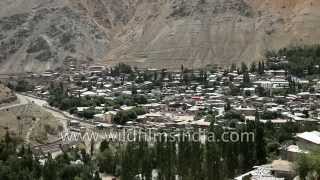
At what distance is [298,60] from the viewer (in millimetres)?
86438

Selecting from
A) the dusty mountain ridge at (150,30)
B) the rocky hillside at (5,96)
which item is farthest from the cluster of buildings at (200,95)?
the rocky hillside at (5,96)

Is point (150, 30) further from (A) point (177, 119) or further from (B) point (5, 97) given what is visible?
(A) point (177, 119)

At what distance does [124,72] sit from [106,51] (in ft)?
48.0

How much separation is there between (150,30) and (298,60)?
2876 cm

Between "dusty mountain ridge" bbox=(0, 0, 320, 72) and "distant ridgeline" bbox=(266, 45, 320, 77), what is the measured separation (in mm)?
3589

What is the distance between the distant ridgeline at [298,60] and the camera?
83875mm

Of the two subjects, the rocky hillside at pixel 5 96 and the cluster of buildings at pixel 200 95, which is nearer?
the cluster of buildings at pixel 200 95

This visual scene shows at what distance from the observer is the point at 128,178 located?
44.4m

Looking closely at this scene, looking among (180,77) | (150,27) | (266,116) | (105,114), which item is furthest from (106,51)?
(266,116)

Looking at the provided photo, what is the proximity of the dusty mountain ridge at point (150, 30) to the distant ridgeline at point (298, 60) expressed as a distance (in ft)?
11.8

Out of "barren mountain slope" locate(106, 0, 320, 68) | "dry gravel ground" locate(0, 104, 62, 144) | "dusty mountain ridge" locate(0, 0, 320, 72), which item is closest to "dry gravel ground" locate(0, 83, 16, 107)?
"dry gravel ground" locate(0, 104, 62, 144)

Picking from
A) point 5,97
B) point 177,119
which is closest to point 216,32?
point 177,119

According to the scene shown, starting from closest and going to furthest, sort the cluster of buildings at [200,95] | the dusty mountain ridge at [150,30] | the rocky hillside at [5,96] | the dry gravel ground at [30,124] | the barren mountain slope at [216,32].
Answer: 1. the dry gravel ground at [30,124]
2. the cluster of buildings at [200,95]
3. the rocky hillside at [5,96]
4. the barren mountain slope at [216,32]
5. the dusty mountain ridge at [150,30]

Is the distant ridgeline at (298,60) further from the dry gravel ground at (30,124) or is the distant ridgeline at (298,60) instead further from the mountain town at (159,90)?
the dry gravel ground at (30,124)
